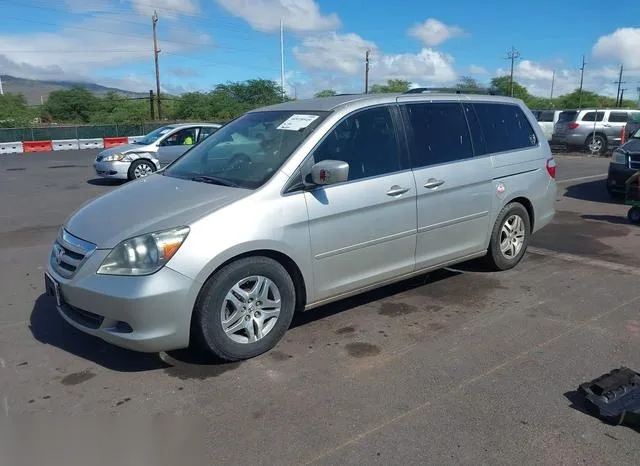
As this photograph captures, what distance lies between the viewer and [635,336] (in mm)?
4168

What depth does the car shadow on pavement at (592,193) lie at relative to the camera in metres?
10.7

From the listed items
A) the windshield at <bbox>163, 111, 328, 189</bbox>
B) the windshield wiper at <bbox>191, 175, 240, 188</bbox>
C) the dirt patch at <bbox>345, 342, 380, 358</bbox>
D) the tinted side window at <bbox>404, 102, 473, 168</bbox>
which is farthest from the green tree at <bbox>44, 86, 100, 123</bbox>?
the dirt patch at <bbox>345, 342, 380, 358</bbox>

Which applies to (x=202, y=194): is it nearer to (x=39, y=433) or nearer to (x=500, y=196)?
(x=39, y=433)

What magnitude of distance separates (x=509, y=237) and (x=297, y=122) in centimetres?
271

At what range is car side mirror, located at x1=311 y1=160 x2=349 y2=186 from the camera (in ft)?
12.8

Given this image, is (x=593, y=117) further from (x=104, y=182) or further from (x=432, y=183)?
(x=432, y=183)

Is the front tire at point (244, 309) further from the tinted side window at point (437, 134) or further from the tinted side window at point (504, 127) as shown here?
the tinted side window at point (504, 127)

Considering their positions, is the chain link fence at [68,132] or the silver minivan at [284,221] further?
the chain link fence at [68,132]

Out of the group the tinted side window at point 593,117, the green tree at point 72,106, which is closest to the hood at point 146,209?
the tinted side window at point 593,117

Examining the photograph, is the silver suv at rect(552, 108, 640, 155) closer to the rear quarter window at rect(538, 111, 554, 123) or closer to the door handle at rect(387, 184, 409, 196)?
the rear quarter window at rect(538, 111, 554, 123)

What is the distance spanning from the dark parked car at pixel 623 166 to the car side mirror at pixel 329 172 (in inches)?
320

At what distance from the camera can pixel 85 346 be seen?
161 inches

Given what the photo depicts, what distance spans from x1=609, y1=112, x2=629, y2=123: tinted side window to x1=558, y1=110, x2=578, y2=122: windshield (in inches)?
51.2

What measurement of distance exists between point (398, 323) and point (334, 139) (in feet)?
5.18
